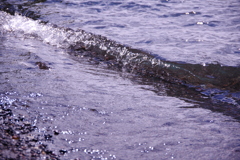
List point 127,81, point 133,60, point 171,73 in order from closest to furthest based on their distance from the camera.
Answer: point 127,81 < point 171,73 < point 133,60

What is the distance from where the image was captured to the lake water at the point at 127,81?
241 centimetres

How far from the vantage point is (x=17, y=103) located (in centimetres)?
275

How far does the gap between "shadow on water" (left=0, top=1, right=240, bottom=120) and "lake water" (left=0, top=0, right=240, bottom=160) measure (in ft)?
0.07

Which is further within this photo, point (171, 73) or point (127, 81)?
point (171, 73)

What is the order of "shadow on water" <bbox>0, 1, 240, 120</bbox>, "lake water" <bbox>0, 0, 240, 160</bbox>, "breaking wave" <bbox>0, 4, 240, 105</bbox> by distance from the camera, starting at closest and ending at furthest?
"lake water" <bbox>0, 0, 240, 160</bbox>, "shadow on water" <bbox>0, 1, 240, 120</bbox>, "breaking wave" <bbox>0, 4, 240, 105</bbox>

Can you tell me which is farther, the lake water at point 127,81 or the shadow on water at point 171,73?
the shadow on water at point 171,73

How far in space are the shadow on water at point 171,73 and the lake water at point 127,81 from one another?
2 centimetres

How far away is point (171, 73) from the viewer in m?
4.90

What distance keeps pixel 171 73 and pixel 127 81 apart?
1.08 meters

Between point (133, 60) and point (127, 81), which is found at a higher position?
point (133, 60)

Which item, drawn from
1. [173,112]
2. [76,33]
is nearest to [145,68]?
[173,112]

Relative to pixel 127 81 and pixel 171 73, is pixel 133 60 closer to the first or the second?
pixel 171 73

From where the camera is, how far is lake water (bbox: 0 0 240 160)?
2414mm

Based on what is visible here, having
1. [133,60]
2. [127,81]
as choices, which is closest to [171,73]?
[133,60]
